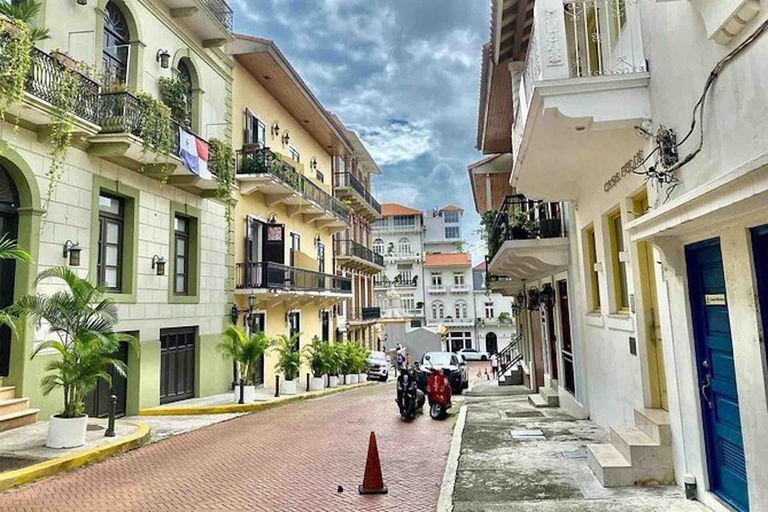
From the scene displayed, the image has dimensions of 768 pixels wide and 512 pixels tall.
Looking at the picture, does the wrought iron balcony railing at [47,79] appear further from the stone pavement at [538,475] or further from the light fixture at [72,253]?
the stone pavement at [538,475]

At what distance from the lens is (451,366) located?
20.0m

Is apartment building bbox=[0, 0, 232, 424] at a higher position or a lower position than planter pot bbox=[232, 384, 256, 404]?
higher

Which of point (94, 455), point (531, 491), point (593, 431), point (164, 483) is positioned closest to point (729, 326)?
point (531, 491)

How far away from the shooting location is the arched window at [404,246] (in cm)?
5769

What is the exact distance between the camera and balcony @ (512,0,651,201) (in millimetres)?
5461

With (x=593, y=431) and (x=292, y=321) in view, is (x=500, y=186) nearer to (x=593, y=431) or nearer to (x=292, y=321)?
(x=292, y=321)

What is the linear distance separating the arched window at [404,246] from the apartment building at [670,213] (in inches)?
1930

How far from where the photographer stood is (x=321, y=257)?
26062 mm

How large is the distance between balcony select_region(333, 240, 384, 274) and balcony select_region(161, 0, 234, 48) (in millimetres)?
14639

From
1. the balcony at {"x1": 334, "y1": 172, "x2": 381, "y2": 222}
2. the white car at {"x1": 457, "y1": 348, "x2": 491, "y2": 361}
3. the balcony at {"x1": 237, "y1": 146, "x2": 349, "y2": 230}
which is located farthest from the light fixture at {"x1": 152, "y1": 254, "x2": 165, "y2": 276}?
the white car at {"x1": 457, "y1": 348, "x2": 491, "y2": 361}

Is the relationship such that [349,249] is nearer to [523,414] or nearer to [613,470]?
[523,414]

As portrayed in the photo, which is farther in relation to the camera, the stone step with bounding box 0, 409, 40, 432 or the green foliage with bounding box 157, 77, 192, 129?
the green foliage with bounding box 157, 77, 192, 129

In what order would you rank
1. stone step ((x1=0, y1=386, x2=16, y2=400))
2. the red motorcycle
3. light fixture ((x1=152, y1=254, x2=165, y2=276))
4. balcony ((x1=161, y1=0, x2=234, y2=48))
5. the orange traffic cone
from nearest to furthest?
1. the orange traffic cone
2. stone step ((x1=0, y1=386, x2=16, y2=400))
3. the red motorcycle
4. light fixture ((x1=152, y1=254, x2=165, y2=276))
5. balcony ((x1=161, y1=0, x2=234, y2=48))

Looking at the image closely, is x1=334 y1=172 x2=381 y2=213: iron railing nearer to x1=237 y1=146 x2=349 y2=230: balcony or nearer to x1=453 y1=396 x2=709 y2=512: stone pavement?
x1=237 y1=146 x2=349 y2=230: balcony
